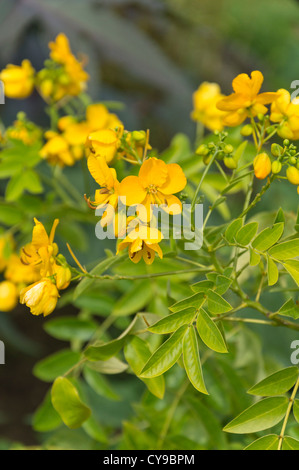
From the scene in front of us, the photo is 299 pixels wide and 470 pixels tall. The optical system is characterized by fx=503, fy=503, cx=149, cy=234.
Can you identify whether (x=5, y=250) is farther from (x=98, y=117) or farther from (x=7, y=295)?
(x=98, y=117)

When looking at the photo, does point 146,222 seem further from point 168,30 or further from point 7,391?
point 168,30

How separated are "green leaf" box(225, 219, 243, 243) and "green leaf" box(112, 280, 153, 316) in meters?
0.34

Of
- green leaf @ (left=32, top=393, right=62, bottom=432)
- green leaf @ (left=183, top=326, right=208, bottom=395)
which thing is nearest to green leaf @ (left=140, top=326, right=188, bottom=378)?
green leaf @ (left=183, top=326, right=208, bottom=395)

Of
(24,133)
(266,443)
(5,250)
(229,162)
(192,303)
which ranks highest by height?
(24,133)

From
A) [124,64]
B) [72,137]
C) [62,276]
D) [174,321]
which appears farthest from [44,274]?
[124,64]

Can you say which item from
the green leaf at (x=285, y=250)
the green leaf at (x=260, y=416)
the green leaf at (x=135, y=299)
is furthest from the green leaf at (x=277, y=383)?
the green leaf at (x=135, y=299)

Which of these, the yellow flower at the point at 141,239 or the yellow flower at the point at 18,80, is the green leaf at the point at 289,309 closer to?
the yellow flower at the point at 141,239

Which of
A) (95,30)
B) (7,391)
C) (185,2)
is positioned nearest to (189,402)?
(7,391)

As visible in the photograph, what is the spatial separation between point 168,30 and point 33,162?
1.35m

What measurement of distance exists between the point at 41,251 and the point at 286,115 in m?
0.27

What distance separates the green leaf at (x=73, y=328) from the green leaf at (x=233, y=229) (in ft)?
1.53

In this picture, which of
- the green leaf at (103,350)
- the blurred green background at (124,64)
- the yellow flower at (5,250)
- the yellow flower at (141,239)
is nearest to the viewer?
the yellow flower at (141,239)

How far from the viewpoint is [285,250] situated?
46 cm

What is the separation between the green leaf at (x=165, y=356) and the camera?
44 cm
